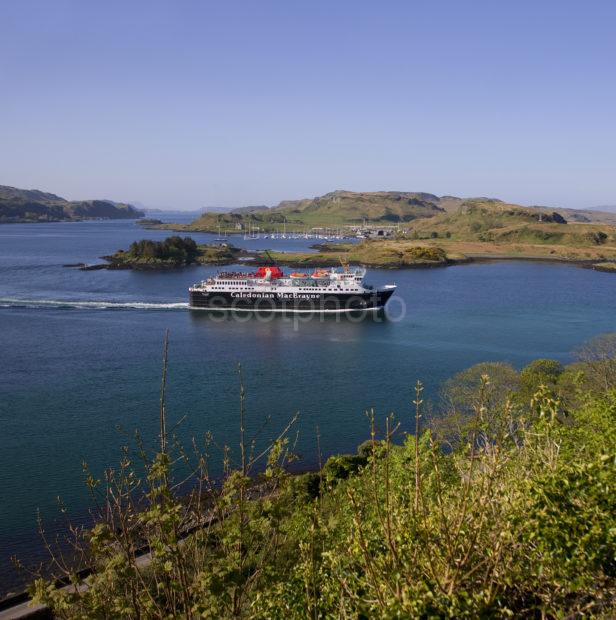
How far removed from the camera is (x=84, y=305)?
4447cm

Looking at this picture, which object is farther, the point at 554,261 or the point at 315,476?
the point at 554,261

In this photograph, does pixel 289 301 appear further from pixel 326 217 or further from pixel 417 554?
pixel 326 217

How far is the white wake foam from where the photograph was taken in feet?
145

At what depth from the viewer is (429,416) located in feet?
70.0

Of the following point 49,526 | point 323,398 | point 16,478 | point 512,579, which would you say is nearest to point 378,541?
point 512,579

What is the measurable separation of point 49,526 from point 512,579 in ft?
45.4

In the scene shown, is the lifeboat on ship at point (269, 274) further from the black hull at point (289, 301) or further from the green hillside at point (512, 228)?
the green hillside at point (512, 228)

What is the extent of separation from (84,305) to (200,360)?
18677mm

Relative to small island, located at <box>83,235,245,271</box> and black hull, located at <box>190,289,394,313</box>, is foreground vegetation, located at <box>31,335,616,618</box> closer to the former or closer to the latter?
black hull, located at <box>190,289,394,313</box>

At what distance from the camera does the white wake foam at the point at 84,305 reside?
44062 millimetres

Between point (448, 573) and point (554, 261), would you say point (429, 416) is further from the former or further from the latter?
point (554, 261)

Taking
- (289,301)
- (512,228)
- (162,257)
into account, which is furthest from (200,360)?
(512,228)

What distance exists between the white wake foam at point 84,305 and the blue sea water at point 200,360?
6.1 inches

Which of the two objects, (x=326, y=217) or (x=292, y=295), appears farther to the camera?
(x=326, y=217)
